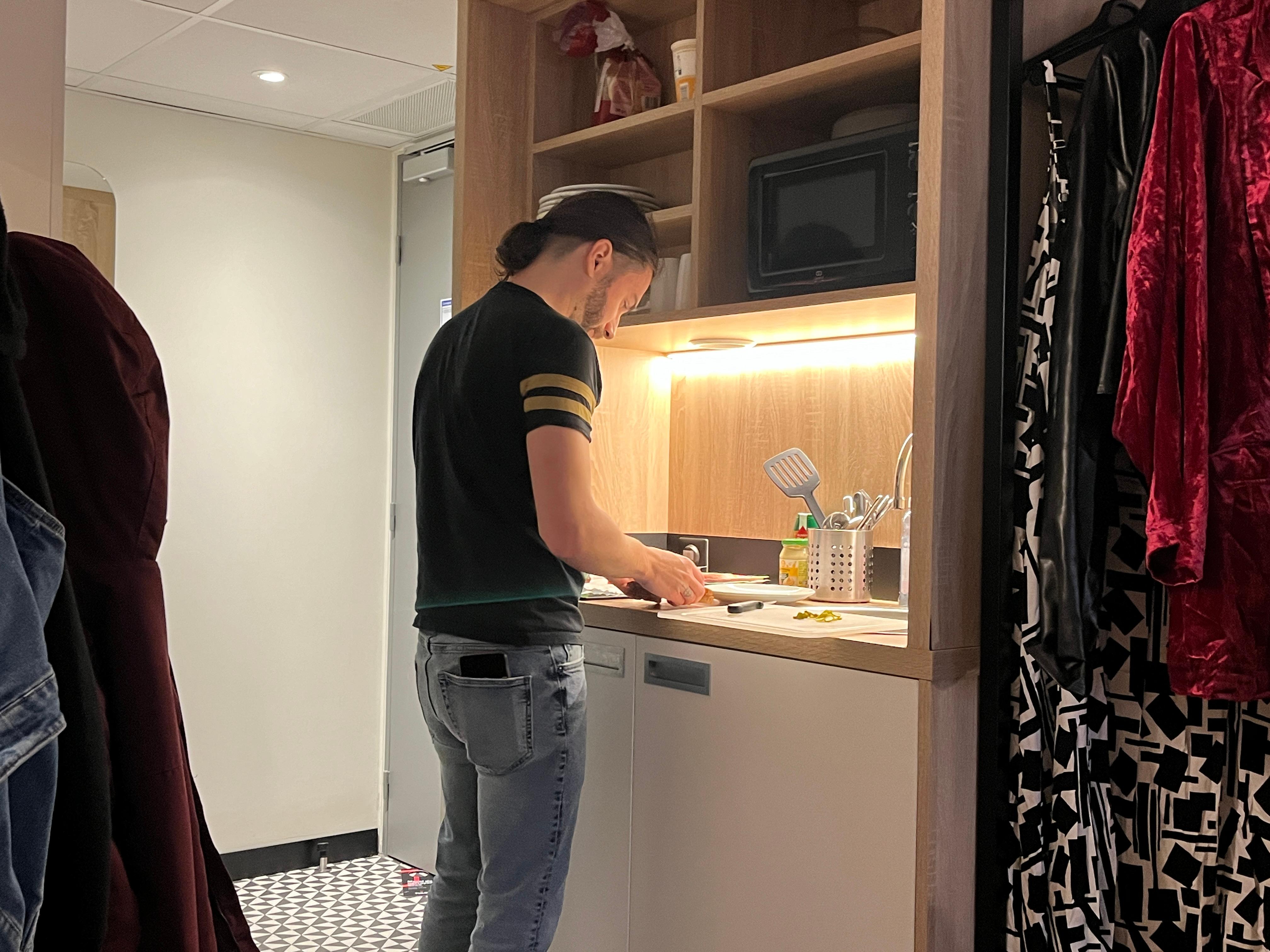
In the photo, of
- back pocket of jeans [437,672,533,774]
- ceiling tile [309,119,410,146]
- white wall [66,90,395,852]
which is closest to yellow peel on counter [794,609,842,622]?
back pocket of jeans [437,672,533,774]

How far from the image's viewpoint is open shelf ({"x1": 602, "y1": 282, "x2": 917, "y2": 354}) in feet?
6.74

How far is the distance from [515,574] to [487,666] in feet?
0.48

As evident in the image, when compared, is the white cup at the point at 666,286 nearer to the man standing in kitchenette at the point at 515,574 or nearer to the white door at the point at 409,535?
the man standing in kitchenette at the point at 515,574

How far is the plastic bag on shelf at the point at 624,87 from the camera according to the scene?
2.60m

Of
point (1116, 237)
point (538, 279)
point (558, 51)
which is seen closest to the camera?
point (1116, 237)

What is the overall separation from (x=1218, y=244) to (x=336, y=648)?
3.04m

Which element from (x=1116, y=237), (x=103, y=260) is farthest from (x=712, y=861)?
(x=103, y=260)

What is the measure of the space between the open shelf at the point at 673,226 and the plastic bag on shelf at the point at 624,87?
0.76ft

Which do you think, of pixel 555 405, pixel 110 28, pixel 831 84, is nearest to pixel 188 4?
pixel 110 28

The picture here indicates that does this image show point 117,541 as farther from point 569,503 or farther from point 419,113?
point 419,113

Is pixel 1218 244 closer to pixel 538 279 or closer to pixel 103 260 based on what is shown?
pixel 538 279

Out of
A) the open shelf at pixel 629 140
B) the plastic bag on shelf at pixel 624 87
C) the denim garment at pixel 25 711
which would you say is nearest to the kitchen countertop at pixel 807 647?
the open shelf at pixel 629 140

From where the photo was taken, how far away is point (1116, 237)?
1.70m

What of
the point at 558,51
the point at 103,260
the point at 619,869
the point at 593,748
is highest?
the point at 558,51
